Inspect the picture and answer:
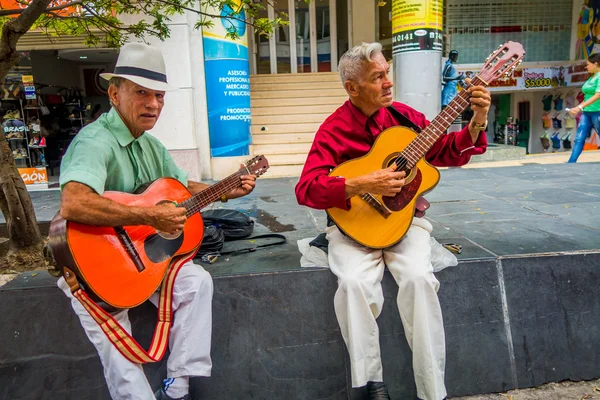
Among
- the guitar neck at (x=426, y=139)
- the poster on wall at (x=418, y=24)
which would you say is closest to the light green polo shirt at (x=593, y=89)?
the poster on wall at (x=418, y=24)

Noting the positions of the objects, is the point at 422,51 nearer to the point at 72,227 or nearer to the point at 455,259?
the point at 455,259

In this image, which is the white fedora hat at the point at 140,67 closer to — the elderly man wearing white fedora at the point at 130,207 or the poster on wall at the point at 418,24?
the elderly man wearing white fedora at the point at 130,207

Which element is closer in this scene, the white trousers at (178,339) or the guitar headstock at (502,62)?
the white trousers at (178,339)

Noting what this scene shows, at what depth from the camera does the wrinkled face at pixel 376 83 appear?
8.54 feet

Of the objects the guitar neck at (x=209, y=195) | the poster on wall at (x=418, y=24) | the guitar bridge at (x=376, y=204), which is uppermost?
the poster on wall at (x=418, y=24)

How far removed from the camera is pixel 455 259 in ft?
9.16

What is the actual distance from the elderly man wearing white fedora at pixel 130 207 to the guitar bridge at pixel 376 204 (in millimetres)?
980

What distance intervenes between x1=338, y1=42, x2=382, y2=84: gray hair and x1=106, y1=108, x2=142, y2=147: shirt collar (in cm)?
128

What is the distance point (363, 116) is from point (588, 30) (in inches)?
529

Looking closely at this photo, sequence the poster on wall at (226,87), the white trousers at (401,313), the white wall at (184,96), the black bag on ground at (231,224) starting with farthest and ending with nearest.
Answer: the poster on wall at (226,87) < the white wall at (184,96) < the black bag on ground at (231,224) < the white trousers at (401,313)

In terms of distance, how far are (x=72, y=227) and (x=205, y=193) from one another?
0.73 m

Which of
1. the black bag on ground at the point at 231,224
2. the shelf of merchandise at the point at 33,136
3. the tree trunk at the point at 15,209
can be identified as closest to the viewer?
the tree trunk at the point at 15,209

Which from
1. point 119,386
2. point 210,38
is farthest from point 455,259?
point 210,38

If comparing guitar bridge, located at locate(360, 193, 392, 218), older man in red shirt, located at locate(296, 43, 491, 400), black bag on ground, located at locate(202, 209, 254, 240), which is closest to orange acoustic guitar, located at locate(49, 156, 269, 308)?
older man in red shirt, located at locate(296, 43, 491, 400)
